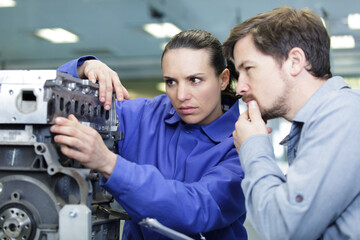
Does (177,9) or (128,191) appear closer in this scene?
(128,191)

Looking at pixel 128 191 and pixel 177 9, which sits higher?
pixel 177 9

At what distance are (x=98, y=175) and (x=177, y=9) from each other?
4998 mm

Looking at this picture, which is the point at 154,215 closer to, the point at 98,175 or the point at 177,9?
the point at 98,175

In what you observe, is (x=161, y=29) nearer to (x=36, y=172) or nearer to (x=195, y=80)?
(x=195, y=80)

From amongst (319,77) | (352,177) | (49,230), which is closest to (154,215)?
(49,230)

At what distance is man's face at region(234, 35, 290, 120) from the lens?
1571 mm

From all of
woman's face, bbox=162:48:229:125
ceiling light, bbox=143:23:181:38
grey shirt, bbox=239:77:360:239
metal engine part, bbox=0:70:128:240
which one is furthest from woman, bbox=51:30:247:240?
ceiling light, bbox=143:23:181:38

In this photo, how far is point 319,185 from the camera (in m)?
1.23

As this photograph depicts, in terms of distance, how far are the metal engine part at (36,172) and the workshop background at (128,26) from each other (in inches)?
154

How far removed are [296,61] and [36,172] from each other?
949 mm

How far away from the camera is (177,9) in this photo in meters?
6.10

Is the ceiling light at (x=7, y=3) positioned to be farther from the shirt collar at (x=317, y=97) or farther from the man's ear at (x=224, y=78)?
the shirt collar at (x=317, y=97)

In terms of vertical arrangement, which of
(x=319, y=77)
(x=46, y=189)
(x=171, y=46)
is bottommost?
(x=46, y=189)

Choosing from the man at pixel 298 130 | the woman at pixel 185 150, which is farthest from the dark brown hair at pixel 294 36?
the woman at pixel 185 150
